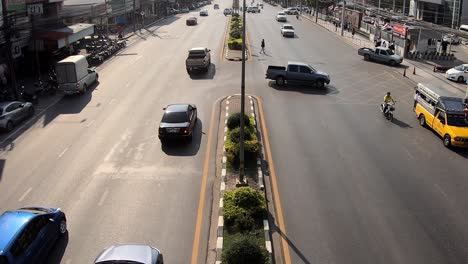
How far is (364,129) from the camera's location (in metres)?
25.0

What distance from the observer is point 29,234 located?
42.2 ft

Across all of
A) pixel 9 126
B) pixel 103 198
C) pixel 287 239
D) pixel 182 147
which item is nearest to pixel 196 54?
pixel 9 126

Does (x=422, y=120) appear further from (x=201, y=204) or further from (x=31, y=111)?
(x=31, y=111)

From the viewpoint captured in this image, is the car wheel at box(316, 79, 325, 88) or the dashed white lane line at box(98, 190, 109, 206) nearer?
the dashed white lane line at box(98, 190, 109, 206)

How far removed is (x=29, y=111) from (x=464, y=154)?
23.2 m

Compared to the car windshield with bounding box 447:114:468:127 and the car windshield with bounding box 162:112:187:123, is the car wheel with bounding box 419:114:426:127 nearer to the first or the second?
the car windshield with bounding box 447:114:468:127

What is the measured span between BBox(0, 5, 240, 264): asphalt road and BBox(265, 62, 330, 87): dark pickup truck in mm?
3613

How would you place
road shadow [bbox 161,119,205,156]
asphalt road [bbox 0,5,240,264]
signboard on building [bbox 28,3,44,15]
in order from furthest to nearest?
signboard on building [bbox 28,3,44,15], road shadow [bbox 161,119,205,156], asphalt road [bbox 0,5,240,264]

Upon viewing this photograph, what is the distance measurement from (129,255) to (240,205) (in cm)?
453

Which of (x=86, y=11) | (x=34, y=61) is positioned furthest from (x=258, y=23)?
(x=34, y=61)

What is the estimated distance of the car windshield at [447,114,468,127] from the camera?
23250mm

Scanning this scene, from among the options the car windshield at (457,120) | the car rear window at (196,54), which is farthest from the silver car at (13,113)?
the car windshield at (457,120)

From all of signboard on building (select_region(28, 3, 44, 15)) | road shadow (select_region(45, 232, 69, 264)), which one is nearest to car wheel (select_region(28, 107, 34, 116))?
signboard on building (select_region(28, 3, 44, 15))

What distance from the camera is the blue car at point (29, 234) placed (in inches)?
478
